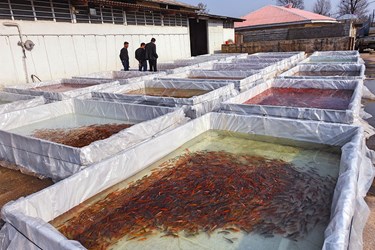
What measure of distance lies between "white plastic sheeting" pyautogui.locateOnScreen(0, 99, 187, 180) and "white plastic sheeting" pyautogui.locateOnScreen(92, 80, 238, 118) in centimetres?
34

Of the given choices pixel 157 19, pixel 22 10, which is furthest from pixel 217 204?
pixel 157 19

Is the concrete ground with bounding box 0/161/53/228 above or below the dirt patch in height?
below

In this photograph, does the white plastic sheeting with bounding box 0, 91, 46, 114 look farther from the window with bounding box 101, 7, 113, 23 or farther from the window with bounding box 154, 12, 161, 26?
the window with bounding box 154, 12, 161, 26

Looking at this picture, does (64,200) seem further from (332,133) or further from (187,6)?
(187,6)

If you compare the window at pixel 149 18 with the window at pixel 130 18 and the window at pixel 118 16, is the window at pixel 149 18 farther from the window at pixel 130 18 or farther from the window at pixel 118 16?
the window at pixel 118 16

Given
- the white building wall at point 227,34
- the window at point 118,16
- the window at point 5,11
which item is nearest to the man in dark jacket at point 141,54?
the window at point 118,16

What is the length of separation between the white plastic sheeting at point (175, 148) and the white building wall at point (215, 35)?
1081cm

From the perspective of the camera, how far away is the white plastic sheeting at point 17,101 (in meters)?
4.60

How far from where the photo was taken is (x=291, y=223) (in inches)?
75.6

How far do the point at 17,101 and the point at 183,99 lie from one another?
116 inches

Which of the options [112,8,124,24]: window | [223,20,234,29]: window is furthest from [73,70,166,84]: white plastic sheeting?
[223,20,234,29]: window

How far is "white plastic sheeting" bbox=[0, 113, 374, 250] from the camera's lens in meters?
1.55

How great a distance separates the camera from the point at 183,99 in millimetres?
4125

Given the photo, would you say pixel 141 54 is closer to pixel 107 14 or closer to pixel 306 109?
pixel 107 14
